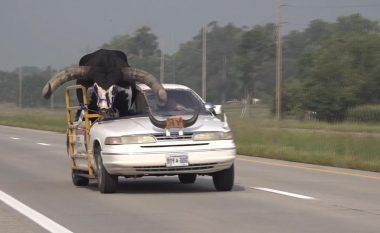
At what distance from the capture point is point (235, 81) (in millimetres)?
98875

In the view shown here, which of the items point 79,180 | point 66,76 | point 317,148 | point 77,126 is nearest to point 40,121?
point 317,148

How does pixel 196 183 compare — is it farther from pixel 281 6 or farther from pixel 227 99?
pixel 227 99

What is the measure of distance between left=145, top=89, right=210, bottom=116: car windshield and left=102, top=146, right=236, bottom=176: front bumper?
114cm

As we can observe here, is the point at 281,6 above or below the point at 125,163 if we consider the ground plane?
above

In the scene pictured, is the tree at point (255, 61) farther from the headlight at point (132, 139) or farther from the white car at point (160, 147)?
the headlight at point (132, 139)

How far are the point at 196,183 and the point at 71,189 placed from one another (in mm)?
2385

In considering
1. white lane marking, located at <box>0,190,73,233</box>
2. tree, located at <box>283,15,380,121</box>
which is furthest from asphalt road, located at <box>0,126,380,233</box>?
tree, located at <box>283,15,380,121</box>

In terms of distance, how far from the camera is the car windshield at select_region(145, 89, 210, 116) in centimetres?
1550

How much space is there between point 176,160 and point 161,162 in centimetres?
24

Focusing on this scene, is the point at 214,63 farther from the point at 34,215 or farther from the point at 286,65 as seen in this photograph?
the point at 34,215

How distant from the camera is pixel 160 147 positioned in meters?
14.4

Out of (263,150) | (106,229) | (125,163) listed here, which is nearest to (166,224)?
(106,229)

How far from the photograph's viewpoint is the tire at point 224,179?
50.3 ft

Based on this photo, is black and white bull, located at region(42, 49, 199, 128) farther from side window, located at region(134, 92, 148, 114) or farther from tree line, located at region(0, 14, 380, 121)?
tree line, located at region(0, 14, 380, 121)
